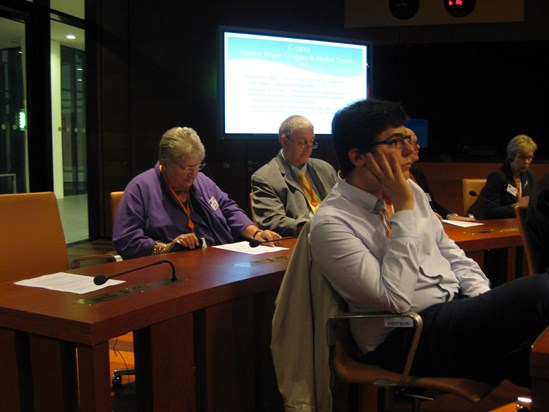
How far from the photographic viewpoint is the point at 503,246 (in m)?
3.20

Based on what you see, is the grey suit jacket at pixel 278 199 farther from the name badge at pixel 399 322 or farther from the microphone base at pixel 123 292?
the name badge at pixel 399 322

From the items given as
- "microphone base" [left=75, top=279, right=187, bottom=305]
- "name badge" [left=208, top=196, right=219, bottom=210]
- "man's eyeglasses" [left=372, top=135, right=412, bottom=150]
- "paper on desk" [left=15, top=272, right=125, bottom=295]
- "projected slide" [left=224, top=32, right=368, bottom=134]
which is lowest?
"microphone base" [left=75, top=279, right=187, bottom=305]

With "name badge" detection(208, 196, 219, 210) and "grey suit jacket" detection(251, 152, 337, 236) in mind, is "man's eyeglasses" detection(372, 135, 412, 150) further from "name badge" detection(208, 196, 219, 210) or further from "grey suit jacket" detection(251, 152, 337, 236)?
"grey suit jacket" detection(251, 152, 337, 236)

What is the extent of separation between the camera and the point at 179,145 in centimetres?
282

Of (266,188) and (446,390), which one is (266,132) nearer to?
(266,188)

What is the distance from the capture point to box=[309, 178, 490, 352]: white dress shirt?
1697 mm

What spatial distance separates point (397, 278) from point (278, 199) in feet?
5.85

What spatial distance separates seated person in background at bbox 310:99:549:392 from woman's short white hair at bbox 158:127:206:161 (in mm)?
1093

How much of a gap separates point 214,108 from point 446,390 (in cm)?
493

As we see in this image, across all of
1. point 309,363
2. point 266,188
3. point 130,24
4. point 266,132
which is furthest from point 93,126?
point 309,363

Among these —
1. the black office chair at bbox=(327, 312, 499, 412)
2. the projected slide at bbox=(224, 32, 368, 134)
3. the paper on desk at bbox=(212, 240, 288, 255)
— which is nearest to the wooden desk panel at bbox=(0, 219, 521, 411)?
the paper on desk at bbox=(212, 240, 288, 255)

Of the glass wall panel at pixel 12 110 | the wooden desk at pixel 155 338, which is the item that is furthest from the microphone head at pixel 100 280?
the glass wall panel at pixel 12 110

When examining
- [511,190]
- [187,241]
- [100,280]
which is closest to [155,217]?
[187,241]

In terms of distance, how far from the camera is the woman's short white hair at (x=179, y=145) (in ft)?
9.25
